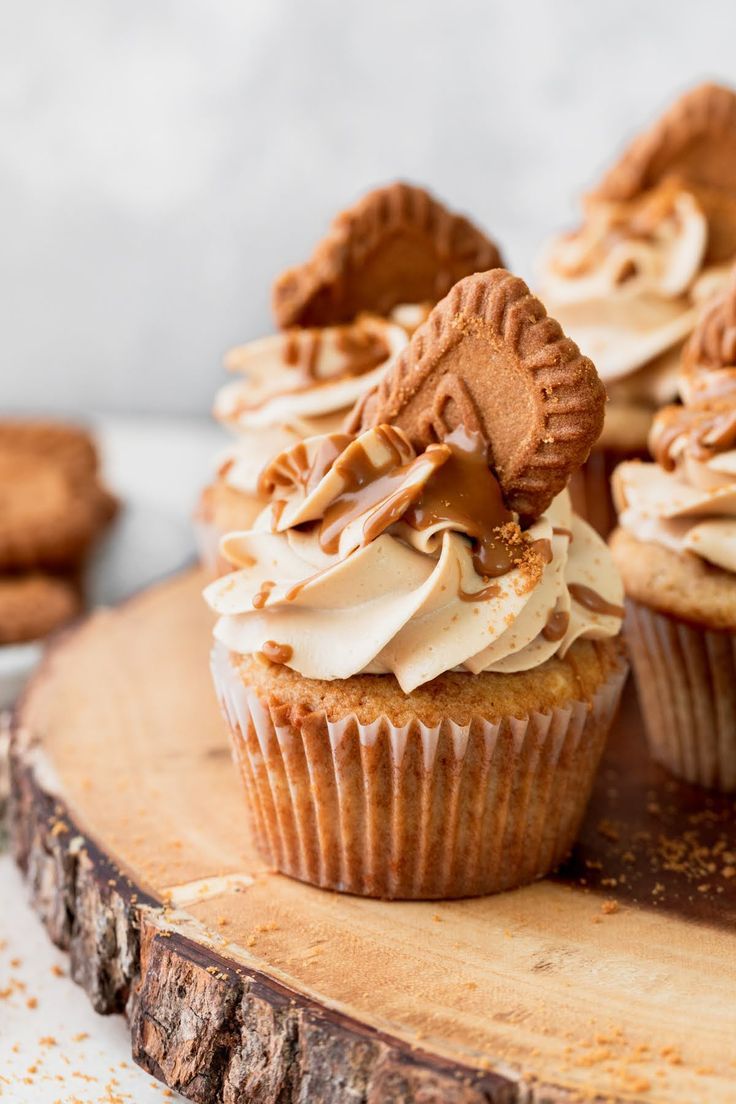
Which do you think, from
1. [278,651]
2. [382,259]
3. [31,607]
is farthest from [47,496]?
[278,651]

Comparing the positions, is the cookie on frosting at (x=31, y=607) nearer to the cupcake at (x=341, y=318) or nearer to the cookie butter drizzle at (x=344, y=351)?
the cupcake at (x=341, y=318)

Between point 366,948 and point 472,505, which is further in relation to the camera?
point 472,505

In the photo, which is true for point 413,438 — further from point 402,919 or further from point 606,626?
point 402,919

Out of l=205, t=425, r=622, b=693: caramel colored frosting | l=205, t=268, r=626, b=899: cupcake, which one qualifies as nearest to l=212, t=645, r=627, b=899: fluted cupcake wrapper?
l=205, t=268, r=626, b=899: cupcake

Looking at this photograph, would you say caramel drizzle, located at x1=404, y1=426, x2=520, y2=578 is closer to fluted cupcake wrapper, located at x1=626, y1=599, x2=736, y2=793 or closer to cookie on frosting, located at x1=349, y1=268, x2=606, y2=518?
cookie on frosting, located at x1=349, y1=268, x2=606, y2=518

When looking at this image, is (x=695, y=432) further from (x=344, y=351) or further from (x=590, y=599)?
(x=344, y=351)

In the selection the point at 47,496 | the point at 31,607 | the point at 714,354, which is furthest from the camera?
the point at 47,496

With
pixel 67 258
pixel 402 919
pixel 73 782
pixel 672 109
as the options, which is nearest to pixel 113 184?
pixel 67 258
